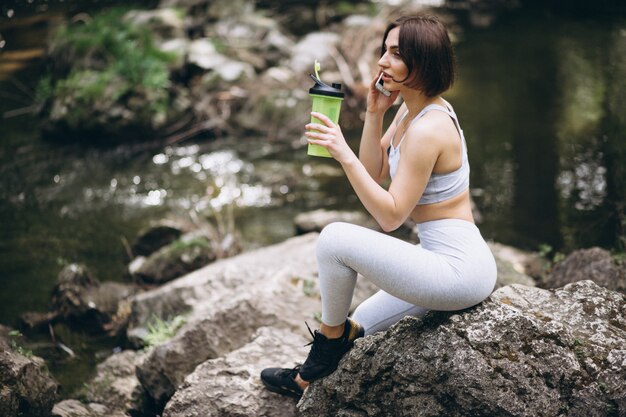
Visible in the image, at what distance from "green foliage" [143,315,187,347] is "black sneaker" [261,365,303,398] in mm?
1599

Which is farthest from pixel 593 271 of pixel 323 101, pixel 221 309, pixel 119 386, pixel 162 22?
pixel 162 22

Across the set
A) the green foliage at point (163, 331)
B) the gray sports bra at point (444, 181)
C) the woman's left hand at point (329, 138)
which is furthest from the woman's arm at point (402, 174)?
the green foliage at point (163, 331)

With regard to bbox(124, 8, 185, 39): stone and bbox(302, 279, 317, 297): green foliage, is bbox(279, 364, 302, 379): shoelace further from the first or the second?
bbox(124, 8, 185, 39): stone

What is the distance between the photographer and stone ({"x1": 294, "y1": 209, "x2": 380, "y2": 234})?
22.5ft

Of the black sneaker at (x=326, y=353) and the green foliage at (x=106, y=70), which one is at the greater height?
the black sneaker at (x=326, y=353)

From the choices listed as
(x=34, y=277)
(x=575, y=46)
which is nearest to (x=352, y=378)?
(x=34, y=277)

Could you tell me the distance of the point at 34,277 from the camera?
6.46m

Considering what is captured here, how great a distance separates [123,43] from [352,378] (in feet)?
28.8

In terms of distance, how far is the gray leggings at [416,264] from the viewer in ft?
8.85

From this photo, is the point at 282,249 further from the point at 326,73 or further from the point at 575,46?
the point at 575,46

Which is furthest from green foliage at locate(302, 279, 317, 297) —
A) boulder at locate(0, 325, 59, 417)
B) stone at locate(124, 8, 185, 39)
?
stone at locate(124, 8, 185, 39)

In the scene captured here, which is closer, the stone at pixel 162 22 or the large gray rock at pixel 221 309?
the large gray rock at pixel 221 309

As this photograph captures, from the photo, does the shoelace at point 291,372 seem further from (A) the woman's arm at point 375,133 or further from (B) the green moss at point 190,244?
(B) the green moss at point 190,244

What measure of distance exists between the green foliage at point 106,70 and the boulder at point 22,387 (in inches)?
236
